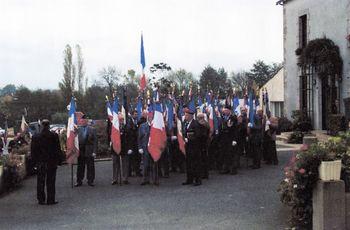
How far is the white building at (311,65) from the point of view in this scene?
24.2 m

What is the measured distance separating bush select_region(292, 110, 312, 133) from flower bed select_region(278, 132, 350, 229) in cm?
1845

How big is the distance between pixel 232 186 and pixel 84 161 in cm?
398

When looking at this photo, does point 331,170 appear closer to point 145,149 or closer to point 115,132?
point 145,149

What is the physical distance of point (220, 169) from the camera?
15.6m

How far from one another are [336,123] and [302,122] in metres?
3.67

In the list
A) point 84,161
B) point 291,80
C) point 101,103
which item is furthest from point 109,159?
point 101,103

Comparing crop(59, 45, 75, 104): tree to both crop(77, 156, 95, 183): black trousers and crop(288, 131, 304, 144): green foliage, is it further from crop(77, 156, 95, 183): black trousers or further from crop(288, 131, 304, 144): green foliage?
crop(77, 156, 95, 183): black trousers

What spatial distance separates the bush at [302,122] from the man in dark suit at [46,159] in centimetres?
1718

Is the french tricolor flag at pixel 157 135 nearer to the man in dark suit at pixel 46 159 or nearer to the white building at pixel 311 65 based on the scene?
the man in dark suit at pixel 46 159

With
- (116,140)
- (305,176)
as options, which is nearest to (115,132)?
(116,140)

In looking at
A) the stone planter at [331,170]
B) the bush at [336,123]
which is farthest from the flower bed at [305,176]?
the bush at [336,123]

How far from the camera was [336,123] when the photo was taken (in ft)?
74.7

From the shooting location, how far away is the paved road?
8.66m

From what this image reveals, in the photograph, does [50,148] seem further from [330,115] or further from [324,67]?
[324,67]
